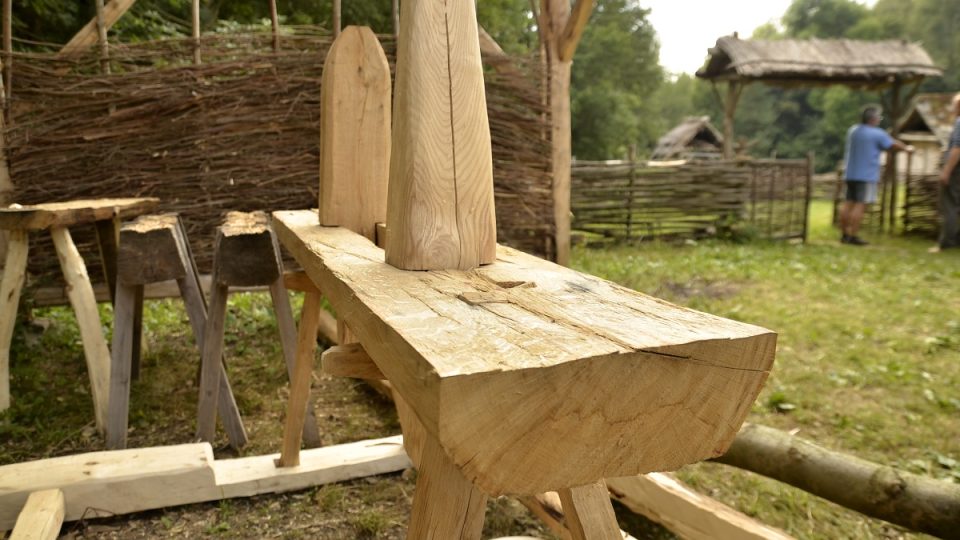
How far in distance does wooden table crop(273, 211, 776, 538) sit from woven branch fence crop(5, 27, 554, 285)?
12.6 feet

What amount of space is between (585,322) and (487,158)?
626 millimetres

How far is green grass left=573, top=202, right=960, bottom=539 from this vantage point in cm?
270

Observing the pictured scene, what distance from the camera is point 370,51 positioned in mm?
2240

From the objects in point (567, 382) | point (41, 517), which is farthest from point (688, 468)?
point (41, 517)

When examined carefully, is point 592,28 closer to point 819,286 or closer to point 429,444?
point 819,286

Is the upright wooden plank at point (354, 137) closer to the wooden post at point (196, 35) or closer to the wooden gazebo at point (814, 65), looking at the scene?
the wooden post at point (196, 35)

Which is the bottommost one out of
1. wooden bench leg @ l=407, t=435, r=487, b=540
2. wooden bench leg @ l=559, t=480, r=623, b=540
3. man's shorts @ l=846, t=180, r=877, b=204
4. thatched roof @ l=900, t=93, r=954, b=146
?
wooden bench leg @ l=559, t=480, r=623, b=540

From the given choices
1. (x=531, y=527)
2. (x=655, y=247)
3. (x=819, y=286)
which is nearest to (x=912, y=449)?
(x=531, y=527)

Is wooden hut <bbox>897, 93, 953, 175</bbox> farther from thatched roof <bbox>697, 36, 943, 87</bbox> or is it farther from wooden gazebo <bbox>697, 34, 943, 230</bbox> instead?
thatched roof <bbox>697, 36, 943, 87</bbox>

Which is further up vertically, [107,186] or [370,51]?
[370,51]

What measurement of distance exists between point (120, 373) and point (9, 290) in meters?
0.87

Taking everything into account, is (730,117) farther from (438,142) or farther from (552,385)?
(552,385)

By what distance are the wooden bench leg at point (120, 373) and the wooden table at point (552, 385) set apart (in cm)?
214

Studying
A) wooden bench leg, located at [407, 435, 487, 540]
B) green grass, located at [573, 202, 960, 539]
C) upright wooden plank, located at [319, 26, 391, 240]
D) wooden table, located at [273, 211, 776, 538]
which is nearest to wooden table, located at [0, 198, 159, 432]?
upright wooden plank, located at [319, 26, 391, 240]
